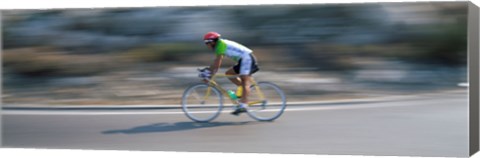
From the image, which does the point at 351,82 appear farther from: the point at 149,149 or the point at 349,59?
the point at 149,149

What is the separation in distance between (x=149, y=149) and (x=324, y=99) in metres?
2.28

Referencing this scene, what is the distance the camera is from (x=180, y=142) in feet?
39.2

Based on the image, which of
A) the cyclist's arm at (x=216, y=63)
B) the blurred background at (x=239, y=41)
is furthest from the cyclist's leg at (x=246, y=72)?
the cyclist's arm at (x=216, y=63)

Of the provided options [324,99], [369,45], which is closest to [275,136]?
[324,99]

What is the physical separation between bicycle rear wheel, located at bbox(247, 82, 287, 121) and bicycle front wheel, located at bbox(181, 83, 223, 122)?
0.43 m

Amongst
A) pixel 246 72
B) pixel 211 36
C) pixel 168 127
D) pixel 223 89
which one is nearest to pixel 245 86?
pixel 246 72

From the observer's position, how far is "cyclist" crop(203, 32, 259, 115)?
38.6 feet

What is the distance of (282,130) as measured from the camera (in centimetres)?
1165

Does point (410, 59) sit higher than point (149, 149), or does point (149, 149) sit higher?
point (410, 59)

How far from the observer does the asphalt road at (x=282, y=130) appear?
1088 centimetres

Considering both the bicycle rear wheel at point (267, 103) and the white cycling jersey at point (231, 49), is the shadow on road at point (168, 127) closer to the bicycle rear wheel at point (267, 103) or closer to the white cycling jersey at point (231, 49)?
the bicycle rear wheel at point (267, 103)

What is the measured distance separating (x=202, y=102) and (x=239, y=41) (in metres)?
1.01

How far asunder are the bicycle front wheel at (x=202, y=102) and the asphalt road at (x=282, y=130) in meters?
0.10

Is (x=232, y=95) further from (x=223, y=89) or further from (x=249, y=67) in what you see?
(x=249, y=67)
